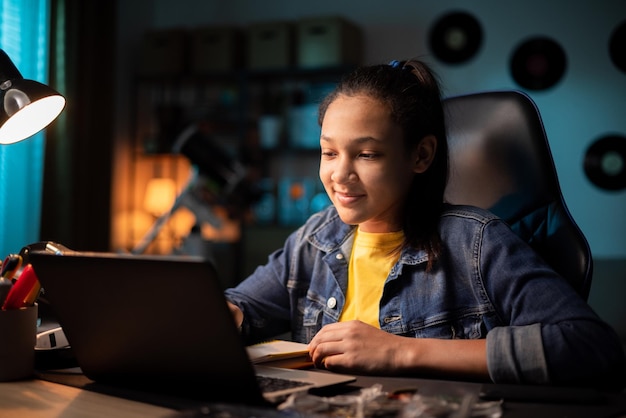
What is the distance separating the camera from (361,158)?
1.13m

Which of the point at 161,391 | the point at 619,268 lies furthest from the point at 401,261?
the point at 619,268

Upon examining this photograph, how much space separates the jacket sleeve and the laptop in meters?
0.19

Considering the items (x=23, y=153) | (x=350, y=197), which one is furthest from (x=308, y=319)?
(x=23, y=153)

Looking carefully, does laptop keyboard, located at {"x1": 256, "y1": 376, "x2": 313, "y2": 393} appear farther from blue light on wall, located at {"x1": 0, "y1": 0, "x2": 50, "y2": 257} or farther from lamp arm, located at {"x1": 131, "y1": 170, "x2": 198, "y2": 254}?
blue light on wall, located at {"x1": 0, "y1": 0, "x2": 50, "y2": 257}

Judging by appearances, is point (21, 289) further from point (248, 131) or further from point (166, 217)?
point (248, 131)

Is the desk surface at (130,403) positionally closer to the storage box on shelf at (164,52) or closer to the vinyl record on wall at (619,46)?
the vinyl record on wall at (619,46)

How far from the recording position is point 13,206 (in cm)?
400

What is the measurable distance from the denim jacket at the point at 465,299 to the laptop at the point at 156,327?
23cm

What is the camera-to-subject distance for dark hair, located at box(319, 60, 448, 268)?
1.19 meters

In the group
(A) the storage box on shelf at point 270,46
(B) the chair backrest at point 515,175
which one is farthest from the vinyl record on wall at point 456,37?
(B) the chair backrest at point 515,175

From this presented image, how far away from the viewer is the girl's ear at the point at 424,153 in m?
1.23

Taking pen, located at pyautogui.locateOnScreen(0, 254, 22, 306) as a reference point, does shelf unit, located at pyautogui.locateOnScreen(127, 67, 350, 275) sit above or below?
above

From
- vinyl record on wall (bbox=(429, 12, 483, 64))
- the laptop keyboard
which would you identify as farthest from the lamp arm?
the laptop keyboard

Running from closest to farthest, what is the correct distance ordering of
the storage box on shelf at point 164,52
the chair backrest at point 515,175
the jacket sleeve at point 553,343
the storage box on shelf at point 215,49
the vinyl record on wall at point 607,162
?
the jacket sleeve at point 553,343 → the chair backrest at point 515,175 → the vinyl record on wall at point 607,162 → the storage box on shelf at point 215,49 → the storage box on shelf at point 164,52
